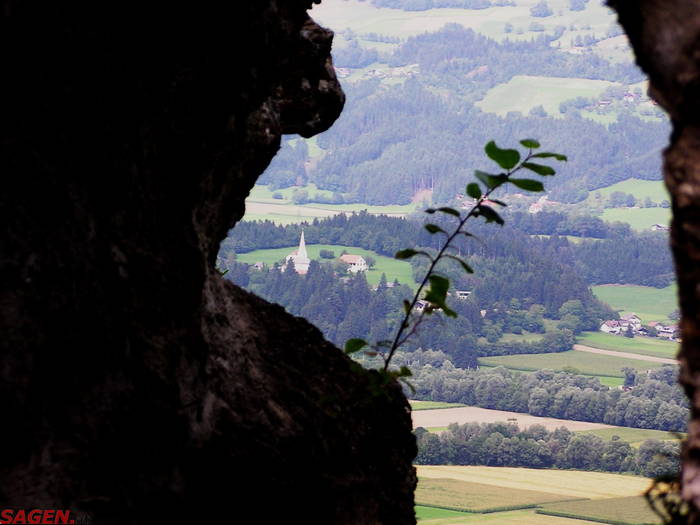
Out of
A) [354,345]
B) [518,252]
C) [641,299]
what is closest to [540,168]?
[354,345]

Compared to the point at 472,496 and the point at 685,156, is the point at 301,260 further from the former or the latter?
the point at 685,156

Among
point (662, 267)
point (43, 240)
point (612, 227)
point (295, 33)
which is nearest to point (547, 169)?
point (295, 33)

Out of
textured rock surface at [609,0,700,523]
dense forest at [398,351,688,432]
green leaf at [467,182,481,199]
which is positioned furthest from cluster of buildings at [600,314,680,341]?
textured rock surface at [609,0,700,523]

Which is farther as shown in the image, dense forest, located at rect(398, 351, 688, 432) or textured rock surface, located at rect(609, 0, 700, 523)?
dense forest, located at rect(398, 351, 688, 432)

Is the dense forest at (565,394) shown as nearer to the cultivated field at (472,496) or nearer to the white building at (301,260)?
the cultivated field at (472,496)

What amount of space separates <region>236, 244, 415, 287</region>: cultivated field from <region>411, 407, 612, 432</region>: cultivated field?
116 ft

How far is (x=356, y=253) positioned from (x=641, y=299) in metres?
33.7

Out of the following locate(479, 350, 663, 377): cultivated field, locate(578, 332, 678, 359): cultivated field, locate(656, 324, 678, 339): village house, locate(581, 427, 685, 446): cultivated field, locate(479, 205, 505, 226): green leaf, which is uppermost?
locate(656, 324, 678, 339): village house

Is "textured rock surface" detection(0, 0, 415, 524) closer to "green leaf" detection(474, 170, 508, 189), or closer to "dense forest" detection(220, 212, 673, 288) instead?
"green leaf" detection(474, 170, 508, 189)

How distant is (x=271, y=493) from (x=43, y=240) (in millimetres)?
1959

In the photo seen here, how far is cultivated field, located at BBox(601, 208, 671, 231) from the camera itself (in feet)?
476

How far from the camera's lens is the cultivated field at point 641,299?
4434 inches

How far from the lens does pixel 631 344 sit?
99.1m

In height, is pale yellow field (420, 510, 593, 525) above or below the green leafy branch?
below
